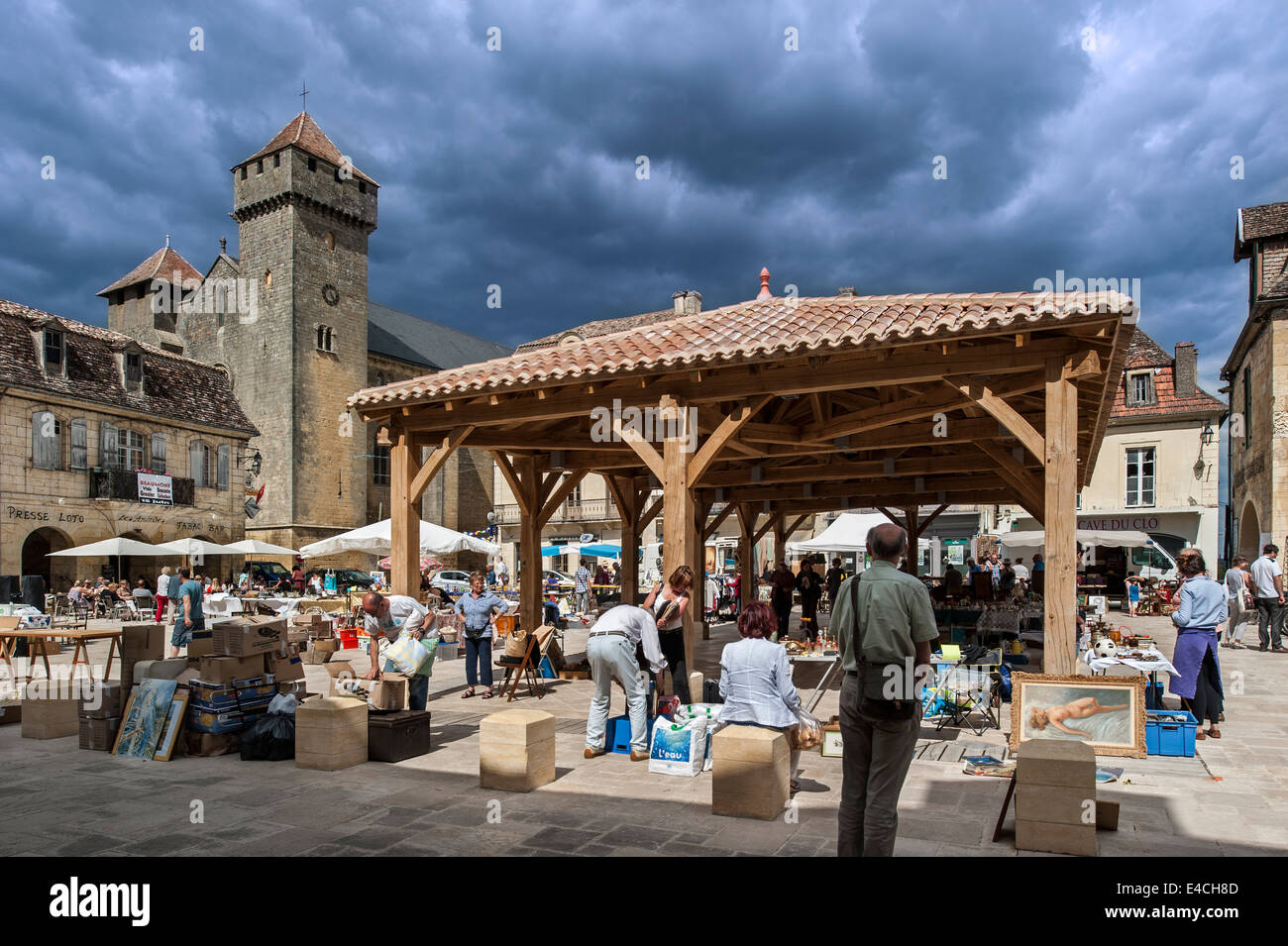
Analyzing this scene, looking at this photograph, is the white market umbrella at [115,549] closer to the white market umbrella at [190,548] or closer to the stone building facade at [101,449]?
the white market umbrella at [190,548]

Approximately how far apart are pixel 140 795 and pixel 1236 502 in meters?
28.1

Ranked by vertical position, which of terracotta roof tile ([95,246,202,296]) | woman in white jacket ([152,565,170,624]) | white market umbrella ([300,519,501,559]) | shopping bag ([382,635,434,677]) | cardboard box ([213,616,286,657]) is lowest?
woman in white jacket ([152,565,170,624])

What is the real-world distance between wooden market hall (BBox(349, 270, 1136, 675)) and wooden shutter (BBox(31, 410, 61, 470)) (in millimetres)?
19044

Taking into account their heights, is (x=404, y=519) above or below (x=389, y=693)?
above

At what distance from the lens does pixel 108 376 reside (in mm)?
27672

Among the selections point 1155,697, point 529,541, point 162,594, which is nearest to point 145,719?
point 529,541

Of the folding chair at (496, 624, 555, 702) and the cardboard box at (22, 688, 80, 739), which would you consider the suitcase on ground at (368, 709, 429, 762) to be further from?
the cardboard box at (22, 688, 80, 739)

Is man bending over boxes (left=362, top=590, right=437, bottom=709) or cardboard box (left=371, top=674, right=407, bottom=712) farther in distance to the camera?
man bending over boxes (left=362, top=590, right=437, bottom=709)

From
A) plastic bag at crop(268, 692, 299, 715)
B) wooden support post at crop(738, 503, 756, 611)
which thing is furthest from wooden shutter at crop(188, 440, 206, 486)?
plastic bag at crop(268, 692, 299, 715)

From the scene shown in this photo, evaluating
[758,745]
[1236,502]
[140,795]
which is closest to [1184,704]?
[758,745]

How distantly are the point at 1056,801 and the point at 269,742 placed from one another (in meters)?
5.40

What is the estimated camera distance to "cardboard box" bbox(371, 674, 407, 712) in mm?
7102

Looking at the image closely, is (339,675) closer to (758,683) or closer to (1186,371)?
(758,683)
